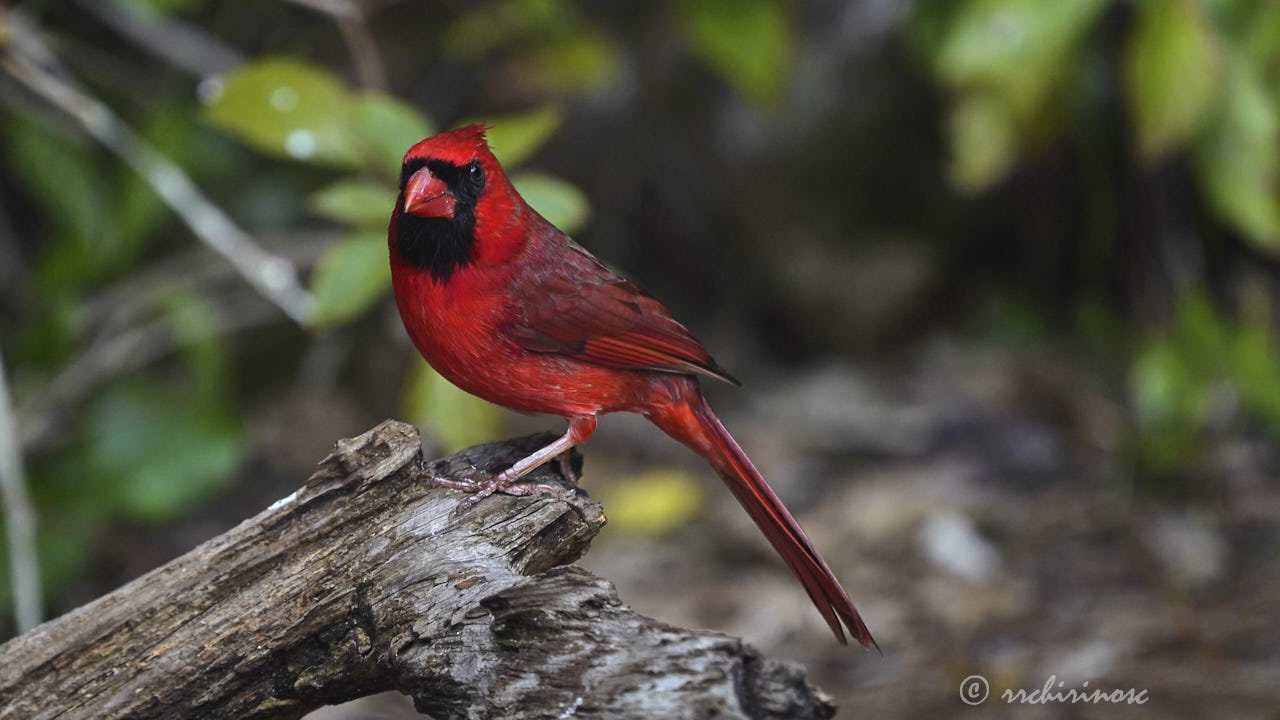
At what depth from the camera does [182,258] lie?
16.2 feet

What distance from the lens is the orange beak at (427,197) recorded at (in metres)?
2.41

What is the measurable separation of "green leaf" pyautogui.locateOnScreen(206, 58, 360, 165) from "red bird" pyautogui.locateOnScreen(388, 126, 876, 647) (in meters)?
0.37

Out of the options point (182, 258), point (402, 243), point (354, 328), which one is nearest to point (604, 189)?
point (354, 328)

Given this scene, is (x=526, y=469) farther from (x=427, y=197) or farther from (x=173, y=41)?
(x=173, y=41)

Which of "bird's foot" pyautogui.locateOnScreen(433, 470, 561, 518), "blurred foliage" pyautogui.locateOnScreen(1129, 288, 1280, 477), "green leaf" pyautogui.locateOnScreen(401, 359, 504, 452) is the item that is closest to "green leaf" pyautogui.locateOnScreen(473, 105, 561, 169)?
"green leaf" pyautogui.locateOnScreen(401, 359, 504, 452)

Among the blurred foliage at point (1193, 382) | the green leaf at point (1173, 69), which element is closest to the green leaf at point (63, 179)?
the green leaf at point (1173, 69)

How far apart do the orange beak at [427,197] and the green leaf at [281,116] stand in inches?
20.2

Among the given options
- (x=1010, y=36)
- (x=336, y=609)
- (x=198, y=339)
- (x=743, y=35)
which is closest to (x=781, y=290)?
(x=743, y=35)

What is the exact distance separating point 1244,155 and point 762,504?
2.16m

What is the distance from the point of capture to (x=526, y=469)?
249 cm

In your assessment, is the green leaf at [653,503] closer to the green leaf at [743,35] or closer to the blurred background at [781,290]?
the blurred background at [781,290]

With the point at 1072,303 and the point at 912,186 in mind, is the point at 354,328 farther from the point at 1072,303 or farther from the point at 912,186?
the point at 1072,303

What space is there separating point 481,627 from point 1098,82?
3689 mm

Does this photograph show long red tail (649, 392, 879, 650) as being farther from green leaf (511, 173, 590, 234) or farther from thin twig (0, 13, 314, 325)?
thin twig (0, 13, 314, 325)
